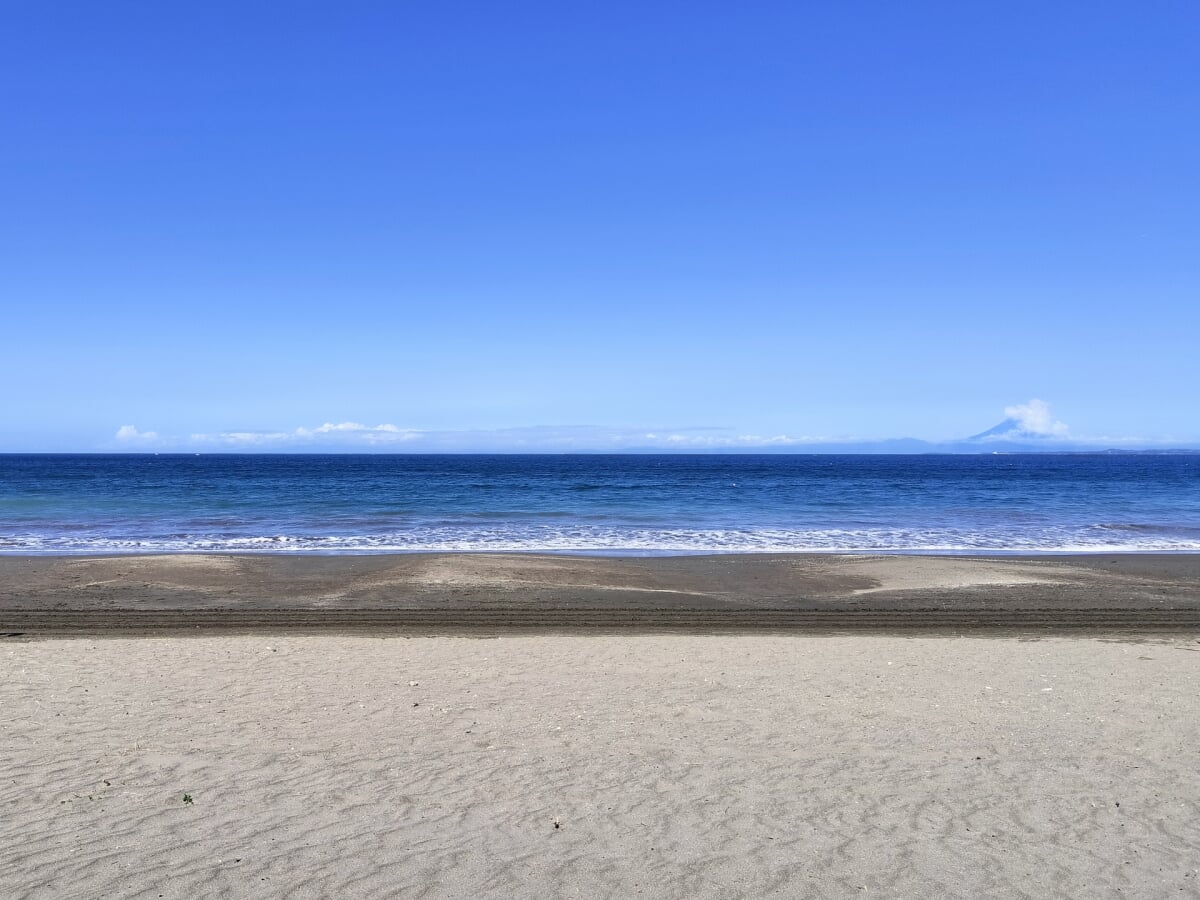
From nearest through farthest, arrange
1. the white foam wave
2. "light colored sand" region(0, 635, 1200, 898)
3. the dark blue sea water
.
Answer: "light colored sand" region(0, 635, 1200, 898) < the white foam wave < the dark blue sea water

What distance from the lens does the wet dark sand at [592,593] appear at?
592 inches

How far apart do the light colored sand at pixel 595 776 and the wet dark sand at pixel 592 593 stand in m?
3.29

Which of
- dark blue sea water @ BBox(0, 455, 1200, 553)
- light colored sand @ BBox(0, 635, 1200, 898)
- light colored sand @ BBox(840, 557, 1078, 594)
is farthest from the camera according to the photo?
dark blue sea water @ BBox(0, 455, 1200, 553)

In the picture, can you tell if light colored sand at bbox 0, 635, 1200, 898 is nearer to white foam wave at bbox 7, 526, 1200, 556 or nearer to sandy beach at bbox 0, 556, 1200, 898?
sandy beach at bbox 0, 556, 1200, 898

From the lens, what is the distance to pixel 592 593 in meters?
18.5

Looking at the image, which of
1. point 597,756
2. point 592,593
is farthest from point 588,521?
point 597,756

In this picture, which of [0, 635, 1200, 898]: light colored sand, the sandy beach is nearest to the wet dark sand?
the sandy beach

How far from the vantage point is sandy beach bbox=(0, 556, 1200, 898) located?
5.74m

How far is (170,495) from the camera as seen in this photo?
5144 centimetres

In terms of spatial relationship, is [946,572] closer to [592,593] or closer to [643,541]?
[592,593]

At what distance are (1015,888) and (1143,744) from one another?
3583 mm

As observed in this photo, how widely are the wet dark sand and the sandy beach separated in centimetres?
25

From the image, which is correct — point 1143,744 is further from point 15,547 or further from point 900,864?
point 15,547

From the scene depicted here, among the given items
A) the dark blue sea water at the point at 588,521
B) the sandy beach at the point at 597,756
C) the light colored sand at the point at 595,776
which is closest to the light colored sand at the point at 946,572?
the dark blue sea water at the point at 588,521
